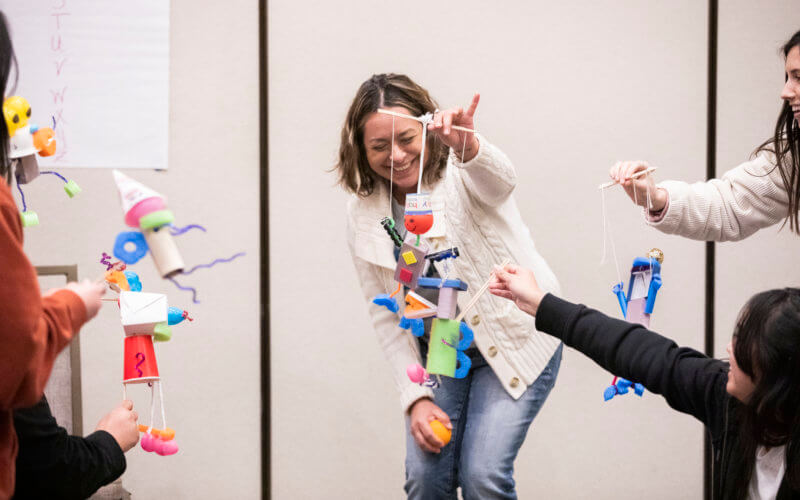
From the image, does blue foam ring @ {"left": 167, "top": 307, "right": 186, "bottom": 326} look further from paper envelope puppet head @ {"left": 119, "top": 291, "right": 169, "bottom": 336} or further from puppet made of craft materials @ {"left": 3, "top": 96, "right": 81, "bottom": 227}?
puppet made of craft materials @ {"left": 3, "top": 96, "right": 81, "bottom": 227}

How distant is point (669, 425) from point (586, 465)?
11.5 inches

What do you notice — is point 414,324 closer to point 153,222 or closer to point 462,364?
point 462,364

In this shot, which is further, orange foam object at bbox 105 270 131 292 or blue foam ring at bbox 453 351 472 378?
blue foam ring at bbox 453 351 472 378

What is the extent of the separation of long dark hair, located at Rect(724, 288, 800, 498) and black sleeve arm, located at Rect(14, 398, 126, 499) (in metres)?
0.93

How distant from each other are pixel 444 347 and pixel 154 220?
58cm

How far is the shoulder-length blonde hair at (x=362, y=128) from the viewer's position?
1544 millimetres

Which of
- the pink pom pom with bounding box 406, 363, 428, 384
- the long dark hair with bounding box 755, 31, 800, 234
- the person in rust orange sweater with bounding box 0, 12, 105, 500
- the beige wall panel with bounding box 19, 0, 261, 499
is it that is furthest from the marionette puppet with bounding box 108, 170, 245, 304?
the beige wall panel with bounding box 19, 0, 261, 499

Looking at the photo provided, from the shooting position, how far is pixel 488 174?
146cm

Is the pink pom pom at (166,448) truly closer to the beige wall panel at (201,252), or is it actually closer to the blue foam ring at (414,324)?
the blue foam ring at (414,324)

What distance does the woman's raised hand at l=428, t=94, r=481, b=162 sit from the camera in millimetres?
1383

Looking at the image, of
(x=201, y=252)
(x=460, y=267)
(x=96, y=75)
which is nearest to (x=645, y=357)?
(x=460, y=267)

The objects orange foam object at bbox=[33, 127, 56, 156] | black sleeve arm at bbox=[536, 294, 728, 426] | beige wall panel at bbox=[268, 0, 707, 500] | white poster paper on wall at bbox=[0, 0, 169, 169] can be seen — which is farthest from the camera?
beige wall panel at bbox=[268, 0, 707, 500]

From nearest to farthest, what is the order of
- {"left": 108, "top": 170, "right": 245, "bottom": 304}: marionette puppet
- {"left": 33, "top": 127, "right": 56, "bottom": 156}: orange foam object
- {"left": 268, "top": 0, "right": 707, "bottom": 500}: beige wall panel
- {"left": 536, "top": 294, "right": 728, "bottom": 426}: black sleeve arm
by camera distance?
{"left": 108, "top": 170, "right": 245, "bottom": 304}: marionette puppet → {"left": 536, "top": 294, "right": 728, "bottom": 426}: black sleeve arm → {"left": 33, "top": 127, "right": 56, "bottom": 156}: orange foam object → {"left": 268, "top": 0, "right": 707, "bottom": 500}: beige wall panel

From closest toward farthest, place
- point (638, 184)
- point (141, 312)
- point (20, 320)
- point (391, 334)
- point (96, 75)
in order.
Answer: point (20, 320), point (141, 312), point (638, 184), point (391, 334), point (96, 75)
